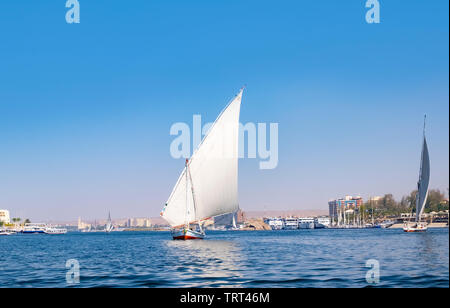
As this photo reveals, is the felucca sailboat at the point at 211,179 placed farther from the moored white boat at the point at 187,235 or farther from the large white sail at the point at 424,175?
the large white sail at the point at 424,175

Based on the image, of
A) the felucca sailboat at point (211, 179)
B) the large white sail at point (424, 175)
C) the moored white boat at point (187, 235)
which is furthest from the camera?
the large white sail at point (424, 175)

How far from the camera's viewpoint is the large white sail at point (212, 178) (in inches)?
2744

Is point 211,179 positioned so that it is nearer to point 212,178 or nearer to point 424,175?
point 212,178

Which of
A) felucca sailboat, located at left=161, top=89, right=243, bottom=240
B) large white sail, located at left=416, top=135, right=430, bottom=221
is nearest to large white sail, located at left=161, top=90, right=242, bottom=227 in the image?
felucca sailboat, located at left=161, top=89, right=243, bottom=240

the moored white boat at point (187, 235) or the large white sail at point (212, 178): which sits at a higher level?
the large white sail at point (212, 178)

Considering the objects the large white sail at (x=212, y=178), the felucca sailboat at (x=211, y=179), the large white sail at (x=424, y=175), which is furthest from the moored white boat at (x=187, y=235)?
the large white sail at (x=424, y=175)

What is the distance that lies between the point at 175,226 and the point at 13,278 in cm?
5810

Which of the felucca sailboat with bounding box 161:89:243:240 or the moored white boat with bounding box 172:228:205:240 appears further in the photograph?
the moored white boat with bounding box 172:228:205:240

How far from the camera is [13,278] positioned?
27.2 metres

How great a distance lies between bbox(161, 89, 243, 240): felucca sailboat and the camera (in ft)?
229

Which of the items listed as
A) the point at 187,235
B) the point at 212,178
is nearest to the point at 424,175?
the point at 212,178

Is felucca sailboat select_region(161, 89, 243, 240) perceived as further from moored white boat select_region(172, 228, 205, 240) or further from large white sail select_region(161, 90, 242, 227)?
moored white boat select_region(172, 228, 205, 240)
